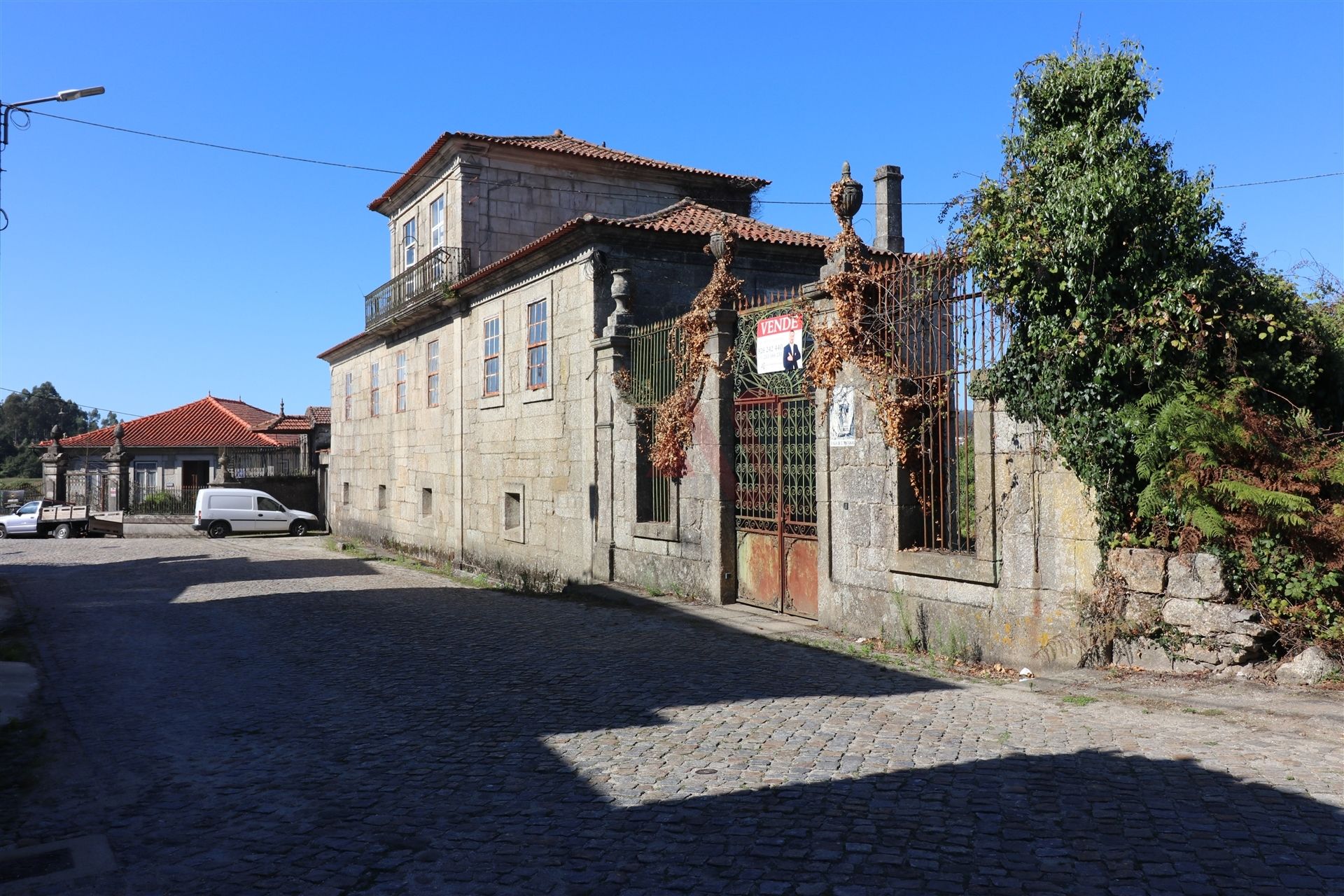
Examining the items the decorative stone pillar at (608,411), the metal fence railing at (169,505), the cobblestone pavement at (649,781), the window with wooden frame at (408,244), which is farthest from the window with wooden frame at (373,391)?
the cobblestone pavement at (649,781)

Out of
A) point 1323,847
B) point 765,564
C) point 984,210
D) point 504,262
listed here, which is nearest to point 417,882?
point 1323,847

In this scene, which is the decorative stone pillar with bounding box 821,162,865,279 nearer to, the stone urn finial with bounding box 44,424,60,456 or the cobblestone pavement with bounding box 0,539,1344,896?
the cobblestone pavement with bounding box 0,539,1344,896

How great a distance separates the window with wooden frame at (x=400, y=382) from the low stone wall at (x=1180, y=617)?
19220 millimetres

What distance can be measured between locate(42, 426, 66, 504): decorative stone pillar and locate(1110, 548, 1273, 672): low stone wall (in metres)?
38.4

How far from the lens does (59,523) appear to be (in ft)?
102

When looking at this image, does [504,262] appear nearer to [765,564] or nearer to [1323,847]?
[765,564]

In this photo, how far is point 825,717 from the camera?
5.92 metres

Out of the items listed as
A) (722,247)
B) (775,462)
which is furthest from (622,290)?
(775,462)

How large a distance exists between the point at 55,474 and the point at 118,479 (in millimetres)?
3440

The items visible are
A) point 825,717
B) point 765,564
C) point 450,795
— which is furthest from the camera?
point 765,564

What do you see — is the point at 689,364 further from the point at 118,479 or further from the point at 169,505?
the point at 118,479

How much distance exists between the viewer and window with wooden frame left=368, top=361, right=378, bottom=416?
1009 inches

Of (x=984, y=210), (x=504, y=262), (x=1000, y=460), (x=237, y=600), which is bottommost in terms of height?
(x=237, y=600)

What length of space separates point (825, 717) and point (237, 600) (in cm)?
959
